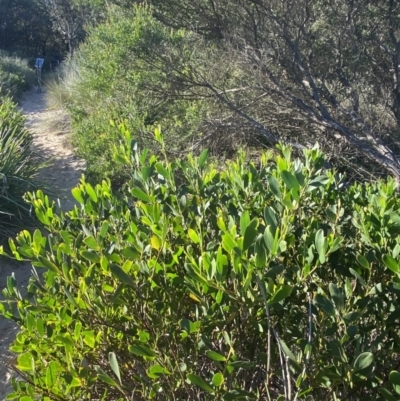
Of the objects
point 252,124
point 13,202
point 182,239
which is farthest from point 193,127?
point 182,239

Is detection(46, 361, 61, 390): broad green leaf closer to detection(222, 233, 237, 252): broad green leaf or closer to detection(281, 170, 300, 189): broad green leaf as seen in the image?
detection(222, 233, 237, 252): broad green leaf

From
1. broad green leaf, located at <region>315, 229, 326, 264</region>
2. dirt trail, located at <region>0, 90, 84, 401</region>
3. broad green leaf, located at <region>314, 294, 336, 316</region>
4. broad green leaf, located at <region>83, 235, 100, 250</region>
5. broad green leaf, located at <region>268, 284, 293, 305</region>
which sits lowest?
dirt trail, located at <region>0, 90, 84, 401</region>

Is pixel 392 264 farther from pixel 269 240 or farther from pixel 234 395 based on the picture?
pixel 234 395

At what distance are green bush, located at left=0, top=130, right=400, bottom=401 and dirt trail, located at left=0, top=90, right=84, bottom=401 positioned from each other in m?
0.65

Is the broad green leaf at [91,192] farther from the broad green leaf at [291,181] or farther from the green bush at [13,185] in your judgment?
the green bush at [13,185]

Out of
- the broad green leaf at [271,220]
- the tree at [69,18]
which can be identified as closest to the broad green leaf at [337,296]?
the broad green leaf at [271,220]

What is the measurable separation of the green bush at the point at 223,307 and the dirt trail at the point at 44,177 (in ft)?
2.14

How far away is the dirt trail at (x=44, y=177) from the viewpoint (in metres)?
3.29

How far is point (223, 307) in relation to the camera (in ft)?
3.99

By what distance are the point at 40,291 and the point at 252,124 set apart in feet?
13.4

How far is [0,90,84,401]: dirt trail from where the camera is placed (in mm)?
3289

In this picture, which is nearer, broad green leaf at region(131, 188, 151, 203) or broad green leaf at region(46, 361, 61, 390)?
broad green leaf at region(46, 361, 61, 390)

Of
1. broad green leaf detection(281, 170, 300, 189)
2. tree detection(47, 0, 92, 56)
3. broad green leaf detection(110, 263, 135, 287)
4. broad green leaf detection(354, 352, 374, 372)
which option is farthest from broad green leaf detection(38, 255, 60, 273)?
tree detection(47, 0, 92, 56)

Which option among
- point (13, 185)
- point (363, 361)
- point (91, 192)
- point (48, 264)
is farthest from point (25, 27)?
point (363, 361)
